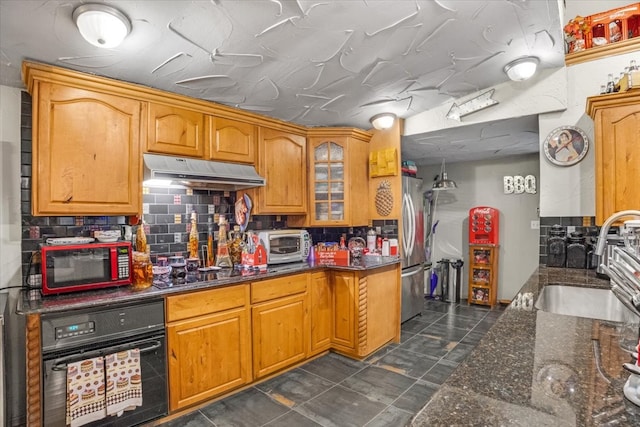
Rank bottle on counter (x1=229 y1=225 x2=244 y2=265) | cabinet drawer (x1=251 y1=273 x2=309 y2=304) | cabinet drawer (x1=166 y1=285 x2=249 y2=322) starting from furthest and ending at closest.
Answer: bottle on counter (x1=229 y1=225 x2=244 y2=265), cabinet drawer (x1=251 y1=273 x2=309 y2=304), cabinet drawer (x1=166 y1=285 x2=249 y2=322)

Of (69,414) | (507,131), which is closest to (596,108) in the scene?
(507,131)

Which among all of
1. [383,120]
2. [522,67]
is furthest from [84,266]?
[522,67]

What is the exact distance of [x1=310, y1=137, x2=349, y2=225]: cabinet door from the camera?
3320mm

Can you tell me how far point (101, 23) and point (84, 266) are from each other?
4.39ft

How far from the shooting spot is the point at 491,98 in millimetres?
2766

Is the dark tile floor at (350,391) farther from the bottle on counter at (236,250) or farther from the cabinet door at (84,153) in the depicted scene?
the cabinet door at (84,153)

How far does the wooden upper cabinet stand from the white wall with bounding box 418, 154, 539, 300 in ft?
10.7

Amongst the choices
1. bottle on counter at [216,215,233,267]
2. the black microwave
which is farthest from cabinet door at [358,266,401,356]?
the black microwave

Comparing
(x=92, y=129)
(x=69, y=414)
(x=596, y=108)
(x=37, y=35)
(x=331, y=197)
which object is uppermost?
(x=37, y=35)

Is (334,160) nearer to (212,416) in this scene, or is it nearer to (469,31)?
(469,31)

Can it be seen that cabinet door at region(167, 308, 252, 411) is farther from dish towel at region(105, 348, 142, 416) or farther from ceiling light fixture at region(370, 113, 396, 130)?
ceiling light fixture at region(370, 113, 396, 130)

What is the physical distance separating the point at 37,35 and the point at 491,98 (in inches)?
122

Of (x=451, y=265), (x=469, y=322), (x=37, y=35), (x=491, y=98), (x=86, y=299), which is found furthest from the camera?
(x=451, y=265)

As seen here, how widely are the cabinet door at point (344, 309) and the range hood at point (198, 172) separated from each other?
1.12 metres
